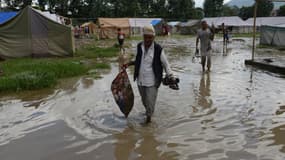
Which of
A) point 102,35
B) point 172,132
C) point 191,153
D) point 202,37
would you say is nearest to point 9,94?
point 172,132

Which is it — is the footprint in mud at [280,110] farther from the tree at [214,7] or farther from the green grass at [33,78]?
the tree at [214,7]

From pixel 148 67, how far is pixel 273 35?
20.7 metres

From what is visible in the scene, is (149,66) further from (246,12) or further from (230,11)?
(230,11)

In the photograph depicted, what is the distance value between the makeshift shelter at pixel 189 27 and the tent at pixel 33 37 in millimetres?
35118

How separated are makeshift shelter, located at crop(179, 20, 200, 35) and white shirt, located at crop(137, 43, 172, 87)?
43.8m

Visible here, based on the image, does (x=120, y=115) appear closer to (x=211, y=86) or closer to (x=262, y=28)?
(x=211, y=86)

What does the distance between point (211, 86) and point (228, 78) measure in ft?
4.82

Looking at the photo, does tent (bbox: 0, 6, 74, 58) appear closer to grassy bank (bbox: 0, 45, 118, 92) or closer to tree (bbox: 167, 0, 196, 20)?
grassy bank (bbox: 0, 45, 118, 92)

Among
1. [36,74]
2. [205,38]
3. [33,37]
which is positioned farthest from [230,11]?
[36,74]

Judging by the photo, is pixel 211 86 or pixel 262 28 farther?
pixel 262 28

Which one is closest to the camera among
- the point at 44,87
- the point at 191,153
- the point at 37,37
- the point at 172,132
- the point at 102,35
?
the point at 191,153

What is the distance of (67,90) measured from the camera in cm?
842

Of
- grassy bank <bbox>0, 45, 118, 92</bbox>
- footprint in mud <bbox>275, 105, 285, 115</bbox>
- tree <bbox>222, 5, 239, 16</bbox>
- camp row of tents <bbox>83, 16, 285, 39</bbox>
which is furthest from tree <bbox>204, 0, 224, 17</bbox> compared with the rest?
footprint in mud <bbox>275, 105, 285, 115</bbox>

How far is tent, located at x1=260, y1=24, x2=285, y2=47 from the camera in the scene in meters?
22.4
